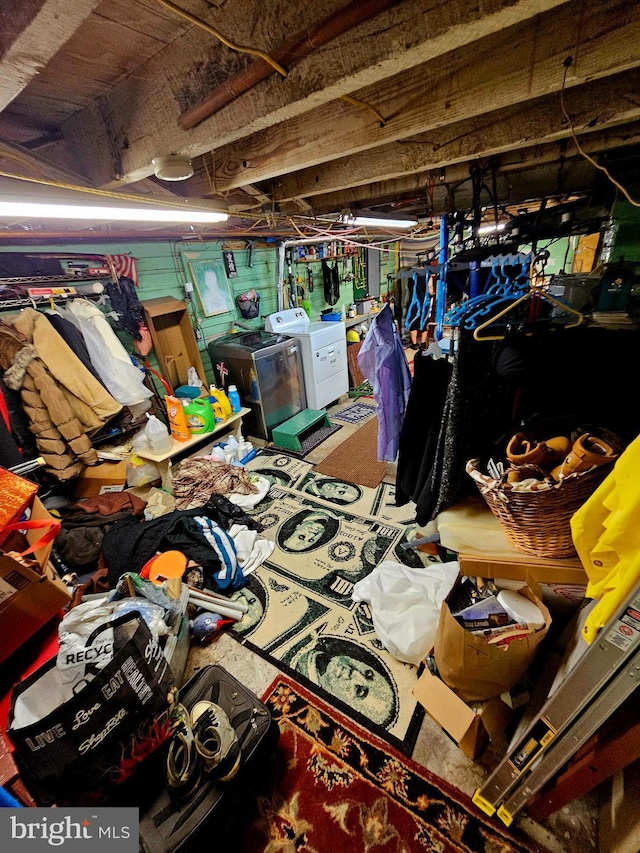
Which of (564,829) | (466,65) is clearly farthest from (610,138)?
(564,829)

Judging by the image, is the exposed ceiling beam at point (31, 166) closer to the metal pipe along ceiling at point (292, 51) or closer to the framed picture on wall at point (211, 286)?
the metal pipe along ceiling at point (292, 51)

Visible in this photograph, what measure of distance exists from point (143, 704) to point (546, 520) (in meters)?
1.46

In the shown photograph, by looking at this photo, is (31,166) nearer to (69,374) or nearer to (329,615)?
(69,374)

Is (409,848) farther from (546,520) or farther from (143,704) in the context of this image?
(546,520)

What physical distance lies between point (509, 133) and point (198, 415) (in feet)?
9.01

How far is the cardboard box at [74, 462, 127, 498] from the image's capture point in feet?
7.98

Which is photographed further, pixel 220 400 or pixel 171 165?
A: pixel 220 400

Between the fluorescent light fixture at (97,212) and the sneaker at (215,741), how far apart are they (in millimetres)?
2096

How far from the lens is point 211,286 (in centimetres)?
334

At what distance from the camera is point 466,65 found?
3.01 feet

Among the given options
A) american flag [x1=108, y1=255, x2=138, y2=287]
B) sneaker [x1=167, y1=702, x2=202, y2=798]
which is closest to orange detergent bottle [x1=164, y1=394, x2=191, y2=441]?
american flag [x1=108, y1=255, x2=138, y2=287]

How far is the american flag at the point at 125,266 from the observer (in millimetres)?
2553

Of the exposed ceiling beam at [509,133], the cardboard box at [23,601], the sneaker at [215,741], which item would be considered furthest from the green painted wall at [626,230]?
the cardboard box at [23,601]

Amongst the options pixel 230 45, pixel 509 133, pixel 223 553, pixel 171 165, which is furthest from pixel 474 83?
pixel 223 553
